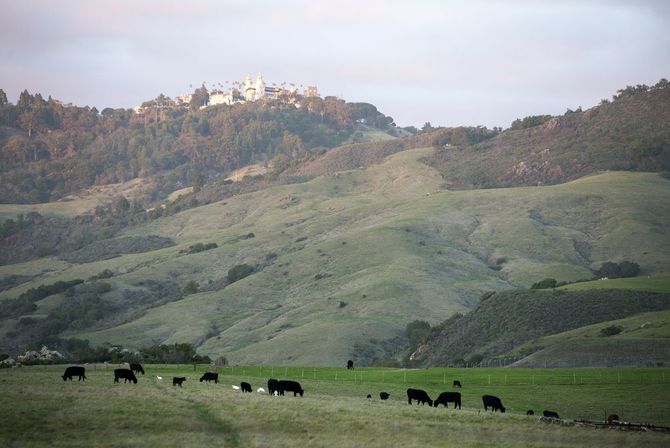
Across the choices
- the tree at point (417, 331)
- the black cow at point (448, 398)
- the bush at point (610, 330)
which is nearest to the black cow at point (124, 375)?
the black cow at point (448, 398)

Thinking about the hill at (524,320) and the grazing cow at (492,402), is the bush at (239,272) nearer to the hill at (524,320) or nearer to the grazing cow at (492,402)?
the hill at (524,320)

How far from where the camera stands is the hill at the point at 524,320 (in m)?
105

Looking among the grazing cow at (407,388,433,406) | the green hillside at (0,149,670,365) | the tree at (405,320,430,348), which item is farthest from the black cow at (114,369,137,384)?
the tree at (405,320,430,348)

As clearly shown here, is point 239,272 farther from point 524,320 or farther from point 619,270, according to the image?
point 524,320

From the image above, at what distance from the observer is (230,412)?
41.6m

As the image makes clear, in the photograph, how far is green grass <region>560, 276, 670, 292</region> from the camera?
118281 millimetres

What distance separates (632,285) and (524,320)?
17.5 meters

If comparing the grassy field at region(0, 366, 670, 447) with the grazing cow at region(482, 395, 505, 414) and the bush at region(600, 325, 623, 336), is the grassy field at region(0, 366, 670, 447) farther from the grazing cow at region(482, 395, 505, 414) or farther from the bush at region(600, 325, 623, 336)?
the bush at region(600, 325, 623, 336)

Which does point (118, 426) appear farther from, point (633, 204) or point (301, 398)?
point (633, 204)

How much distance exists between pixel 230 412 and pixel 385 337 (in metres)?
82.2

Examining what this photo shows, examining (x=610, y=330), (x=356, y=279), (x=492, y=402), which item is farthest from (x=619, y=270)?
(x=492, y=402)

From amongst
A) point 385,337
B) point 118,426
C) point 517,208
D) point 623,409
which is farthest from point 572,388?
Answer: point 517,208

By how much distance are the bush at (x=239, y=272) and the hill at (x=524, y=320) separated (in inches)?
2397

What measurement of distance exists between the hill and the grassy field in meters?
39.5
